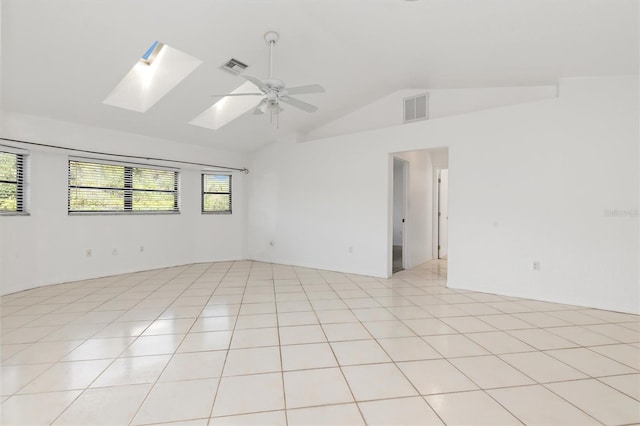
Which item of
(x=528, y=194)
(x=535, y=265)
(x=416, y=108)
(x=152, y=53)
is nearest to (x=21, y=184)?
(x=152, y=53)

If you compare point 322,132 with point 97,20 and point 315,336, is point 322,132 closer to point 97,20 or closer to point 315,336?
point 97,20

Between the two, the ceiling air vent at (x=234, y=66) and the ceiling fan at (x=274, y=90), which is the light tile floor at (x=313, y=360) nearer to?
the ceiling fan at (x=274, y=90)

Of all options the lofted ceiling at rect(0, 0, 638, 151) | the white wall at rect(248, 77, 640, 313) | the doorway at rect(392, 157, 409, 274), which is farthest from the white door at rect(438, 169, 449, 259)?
the lofted ceiling at rect(0, 0, 638, 151)

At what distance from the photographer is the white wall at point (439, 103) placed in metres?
4.12

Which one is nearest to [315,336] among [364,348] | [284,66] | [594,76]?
[364,348]

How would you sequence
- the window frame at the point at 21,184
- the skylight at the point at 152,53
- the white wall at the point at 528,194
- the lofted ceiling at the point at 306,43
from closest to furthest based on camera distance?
the lofted ceiling at the point at 306,43, the white wall at the point at 528,194, the skylight at the point at 152,53, the window frame at the point at 21,184

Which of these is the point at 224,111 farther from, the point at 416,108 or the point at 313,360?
the point at 313,360

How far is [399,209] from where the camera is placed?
851 centimetres

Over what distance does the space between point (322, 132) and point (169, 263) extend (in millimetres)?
4177

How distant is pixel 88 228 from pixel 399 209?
288 inches

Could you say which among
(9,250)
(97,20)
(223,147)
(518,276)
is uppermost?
(97,20)

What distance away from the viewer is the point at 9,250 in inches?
153

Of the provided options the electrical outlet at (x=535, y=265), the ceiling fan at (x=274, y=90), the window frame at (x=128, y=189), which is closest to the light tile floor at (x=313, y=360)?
the electrical outlet at (x=535, y=265)

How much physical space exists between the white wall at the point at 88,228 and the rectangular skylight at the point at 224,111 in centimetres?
90
